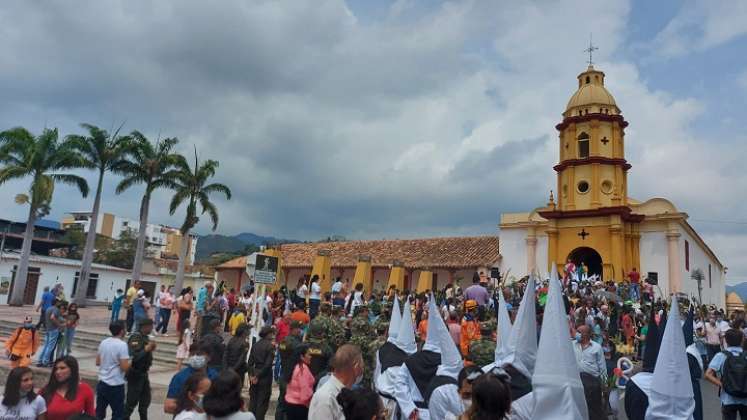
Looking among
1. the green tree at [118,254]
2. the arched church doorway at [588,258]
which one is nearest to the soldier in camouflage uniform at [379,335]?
the arched church doorway at [588,258]

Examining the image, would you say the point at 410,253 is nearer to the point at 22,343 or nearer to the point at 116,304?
the point at 116,304

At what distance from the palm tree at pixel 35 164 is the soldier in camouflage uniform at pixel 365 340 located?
76.0ft

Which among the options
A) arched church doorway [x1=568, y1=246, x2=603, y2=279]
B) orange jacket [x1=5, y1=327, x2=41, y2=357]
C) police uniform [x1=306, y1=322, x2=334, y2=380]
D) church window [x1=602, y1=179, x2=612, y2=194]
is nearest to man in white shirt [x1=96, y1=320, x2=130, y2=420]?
police uniform [x1=306, y1=322, x2=334, y2=380]

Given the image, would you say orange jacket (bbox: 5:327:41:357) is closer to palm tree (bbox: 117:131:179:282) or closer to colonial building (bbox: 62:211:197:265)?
palm tree (bbox: 117:131:179:282)

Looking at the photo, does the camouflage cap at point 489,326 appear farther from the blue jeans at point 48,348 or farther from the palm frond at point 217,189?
the palm frond at point 217,189

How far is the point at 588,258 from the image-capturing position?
29.3 metres

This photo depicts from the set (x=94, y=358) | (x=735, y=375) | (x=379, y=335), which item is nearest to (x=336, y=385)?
(x=379, y=335)

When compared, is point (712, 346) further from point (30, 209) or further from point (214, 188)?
point (30, 209)

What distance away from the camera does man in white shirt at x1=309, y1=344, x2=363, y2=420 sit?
381 cm

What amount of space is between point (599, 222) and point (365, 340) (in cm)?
2283

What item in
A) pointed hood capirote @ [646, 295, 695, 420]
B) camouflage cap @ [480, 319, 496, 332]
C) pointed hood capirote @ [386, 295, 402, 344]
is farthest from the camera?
camouflage cap @ [480, 319, 496, 332]

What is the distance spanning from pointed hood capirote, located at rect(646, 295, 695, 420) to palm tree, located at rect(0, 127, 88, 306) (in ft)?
92.4

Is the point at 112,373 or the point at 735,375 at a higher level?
the point at 735,375

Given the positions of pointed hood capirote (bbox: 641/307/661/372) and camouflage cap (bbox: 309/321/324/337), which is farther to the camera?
camouflage cap (bbox: 309/321/324/337)
